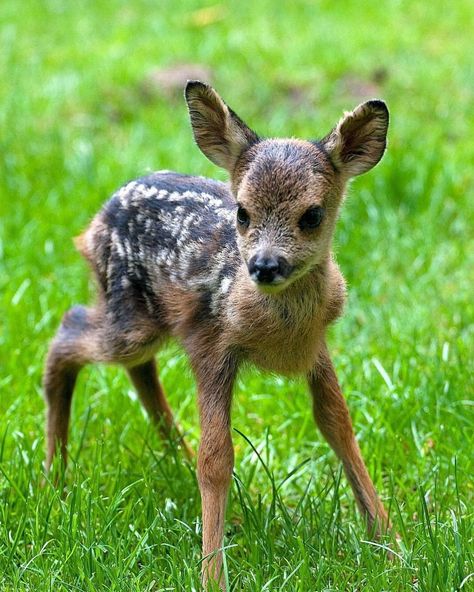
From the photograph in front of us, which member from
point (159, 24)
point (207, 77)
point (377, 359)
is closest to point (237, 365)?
point (377, 359)

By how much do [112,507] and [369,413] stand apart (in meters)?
1.44

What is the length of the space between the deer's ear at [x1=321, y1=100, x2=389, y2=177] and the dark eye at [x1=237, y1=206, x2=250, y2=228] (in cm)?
39

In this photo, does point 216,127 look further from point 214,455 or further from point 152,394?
point 152,394

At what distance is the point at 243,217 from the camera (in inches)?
146

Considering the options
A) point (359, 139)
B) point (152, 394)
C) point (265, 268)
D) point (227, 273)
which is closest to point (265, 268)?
point (265, 268)

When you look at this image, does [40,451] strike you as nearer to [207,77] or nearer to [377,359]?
[377,359]

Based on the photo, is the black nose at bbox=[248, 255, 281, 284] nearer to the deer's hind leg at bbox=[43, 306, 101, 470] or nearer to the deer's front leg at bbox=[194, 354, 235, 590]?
the deer's front leg at bbox=[194, 354, 235, 590]

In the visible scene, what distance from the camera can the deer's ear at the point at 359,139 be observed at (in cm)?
380

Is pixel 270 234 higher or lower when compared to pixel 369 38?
lower

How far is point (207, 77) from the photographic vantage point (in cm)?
934

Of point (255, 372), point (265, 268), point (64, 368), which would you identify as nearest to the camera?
point (265, 268)

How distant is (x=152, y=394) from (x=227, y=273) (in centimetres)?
98

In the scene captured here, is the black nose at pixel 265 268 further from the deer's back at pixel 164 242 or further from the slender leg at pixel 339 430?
the slender leg at pixel 339 430

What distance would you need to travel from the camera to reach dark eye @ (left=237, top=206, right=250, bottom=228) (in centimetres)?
368
